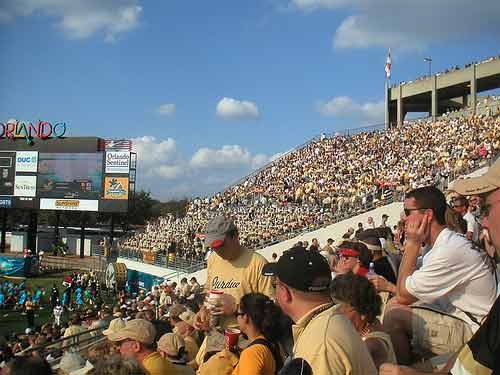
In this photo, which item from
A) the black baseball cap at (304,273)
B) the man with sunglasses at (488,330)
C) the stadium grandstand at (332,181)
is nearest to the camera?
the man with sunglasses at (488,330)

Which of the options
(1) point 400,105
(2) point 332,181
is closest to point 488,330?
(2) point 332,181

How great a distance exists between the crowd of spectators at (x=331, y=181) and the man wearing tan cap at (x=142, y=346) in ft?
60.7

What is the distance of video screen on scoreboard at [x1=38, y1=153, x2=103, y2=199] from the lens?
3569cm

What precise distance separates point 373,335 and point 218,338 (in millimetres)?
1725

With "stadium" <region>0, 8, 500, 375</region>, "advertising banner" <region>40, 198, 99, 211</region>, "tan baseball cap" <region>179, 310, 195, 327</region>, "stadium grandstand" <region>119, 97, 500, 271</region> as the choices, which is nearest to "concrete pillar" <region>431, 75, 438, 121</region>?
"stadium" <region>0, 8, 500, 375</region>

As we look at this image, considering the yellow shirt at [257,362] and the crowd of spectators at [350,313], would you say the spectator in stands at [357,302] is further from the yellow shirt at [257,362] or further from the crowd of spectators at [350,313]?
the yellow shirt at [257,362]

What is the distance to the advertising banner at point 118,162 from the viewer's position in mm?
35188

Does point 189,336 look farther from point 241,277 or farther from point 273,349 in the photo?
point 273,349

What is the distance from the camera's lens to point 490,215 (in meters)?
1.90

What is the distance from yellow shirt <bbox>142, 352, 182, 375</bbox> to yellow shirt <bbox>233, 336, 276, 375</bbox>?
795mm

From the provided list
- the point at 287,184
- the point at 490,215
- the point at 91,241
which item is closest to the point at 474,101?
the point at 287,184

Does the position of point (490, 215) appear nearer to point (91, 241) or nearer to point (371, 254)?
point (371, 254)

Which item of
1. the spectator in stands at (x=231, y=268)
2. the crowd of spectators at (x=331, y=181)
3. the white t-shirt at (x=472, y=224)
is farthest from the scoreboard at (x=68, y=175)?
the spectator in stands at (x=231, y=268)

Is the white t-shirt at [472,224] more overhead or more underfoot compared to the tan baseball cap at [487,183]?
more underfoot
